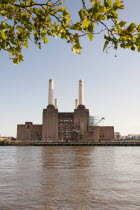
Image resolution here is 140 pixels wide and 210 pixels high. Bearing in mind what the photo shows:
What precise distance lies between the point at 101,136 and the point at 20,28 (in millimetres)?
168576

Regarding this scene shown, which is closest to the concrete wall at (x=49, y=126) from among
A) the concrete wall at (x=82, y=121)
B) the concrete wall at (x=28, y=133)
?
the concrete wall at (x=28, y=133)

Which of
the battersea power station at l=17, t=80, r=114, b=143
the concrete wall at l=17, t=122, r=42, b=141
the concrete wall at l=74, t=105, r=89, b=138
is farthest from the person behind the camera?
the concrete wall at l=17, t=122, r=42, b=141

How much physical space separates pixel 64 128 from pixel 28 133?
23433 millimetres

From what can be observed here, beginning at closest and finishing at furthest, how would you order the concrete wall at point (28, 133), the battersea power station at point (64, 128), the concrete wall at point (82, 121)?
the battersea power station at point (64, 128)
the concrete wall at point (82, 121)
the concrete wall at point (28, 133)

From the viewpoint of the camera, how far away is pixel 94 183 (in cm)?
1672

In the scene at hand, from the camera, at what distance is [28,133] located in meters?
164

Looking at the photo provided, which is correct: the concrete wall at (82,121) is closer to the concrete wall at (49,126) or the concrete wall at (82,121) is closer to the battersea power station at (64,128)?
the battersea power station at (64,128)

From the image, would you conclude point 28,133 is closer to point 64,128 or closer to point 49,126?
point 49,126

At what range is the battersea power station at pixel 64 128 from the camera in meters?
153

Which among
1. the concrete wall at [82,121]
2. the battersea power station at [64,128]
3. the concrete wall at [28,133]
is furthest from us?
the concrete wall at [28,133]

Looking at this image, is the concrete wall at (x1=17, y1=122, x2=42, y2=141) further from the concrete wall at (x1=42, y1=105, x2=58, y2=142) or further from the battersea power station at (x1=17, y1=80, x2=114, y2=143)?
the concrete wall at (x1=42, y1=105, x2=58, y2=142)

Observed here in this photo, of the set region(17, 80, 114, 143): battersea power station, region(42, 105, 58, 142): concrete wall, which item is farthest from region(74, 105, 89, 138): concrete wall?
region(42, 105, 58, 142): concrete wall

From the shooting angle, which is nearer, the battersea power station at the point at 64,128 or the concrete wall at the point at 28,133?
the battersea power station at the point at 64,128

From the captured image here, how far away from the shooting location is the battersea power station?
153000 mm
